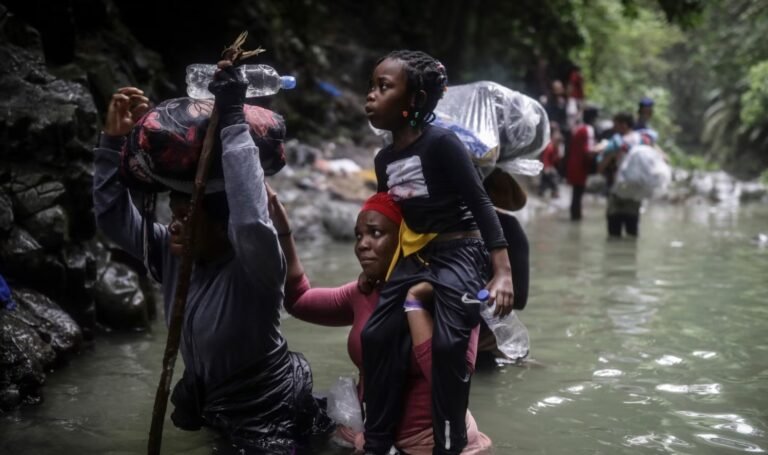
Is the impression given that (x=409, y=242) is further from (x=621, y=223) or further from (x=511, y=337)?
(x=621, y=223)

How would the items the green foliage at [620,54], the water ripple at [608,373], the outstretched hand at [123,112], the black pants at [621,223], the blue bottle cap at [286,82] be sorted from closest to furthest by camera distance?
the blue bottle cap at [286,82] < the outstretched hand at [123,112] < the water ripple at [608,373] < the black pants at [621,223] < the green foliage at [620,54]

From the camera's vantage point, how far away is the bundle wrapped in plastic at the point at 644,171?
932 centimetres

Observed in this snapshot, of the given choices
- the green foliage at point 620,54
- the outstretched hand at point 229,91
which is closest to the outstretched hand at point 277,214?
the outstretched hand at point 229,91

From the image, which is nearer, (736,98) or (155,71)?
(155,71)

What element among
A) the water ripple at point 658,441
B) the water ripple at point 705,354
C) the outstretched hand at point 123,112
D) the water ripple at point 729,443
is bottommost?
the water ripple at point 658,441

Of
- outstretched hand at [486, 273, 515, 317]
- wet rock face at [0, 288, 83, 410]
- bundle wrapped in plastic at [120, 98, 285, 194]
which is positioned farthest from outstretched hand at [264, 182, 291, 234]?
wet rock face at [0, 288, 83, 410]

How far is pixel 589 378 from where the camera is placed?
4336 mm

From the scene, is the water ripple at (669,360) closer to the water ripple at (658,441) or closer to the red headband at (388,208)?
the water ripple at (658,441)

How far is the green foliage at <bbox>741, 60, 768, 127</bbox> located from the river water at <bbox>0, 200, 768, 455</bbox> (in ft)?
65.5

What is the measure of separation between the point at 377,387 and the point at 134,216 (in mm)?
1149

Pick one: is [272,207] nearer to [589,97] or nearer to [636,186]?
[636,186]

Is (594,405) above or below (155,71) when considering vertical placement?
below

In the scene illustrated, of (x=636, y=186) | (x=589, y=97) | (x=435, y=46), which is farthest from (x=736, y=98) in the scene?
(x=636, y=186)

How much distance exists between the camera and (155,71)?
952cm
